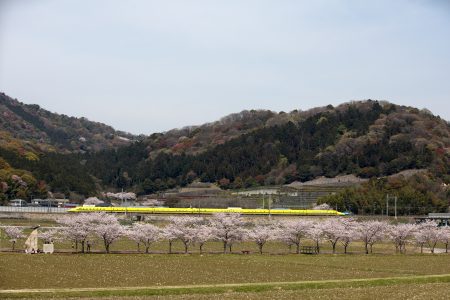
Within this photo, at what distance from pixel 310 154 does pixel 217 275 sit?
119889mm

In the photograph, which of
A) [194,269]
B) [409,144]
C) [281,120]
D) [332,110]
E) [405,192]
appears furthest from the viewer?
[281,120]

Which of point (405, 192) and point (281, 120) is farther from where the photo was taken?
point (281, 120)

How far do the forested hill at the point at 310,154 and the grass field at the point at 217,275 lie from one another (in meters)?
85.0

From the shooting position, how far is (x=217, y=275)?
3531 cm

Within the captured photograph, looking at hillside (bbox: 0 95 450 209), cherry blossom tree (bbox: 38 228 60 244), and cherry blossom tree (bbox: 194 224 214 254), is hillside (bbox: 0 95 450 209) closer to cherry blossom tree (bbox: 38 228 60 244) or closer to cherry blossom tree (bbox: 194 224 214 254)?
cherry blossom tree (bbox: 38 228 60 244)

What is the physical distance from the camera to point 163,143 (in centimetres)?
19862

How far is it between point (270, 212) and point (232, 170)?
66.2m

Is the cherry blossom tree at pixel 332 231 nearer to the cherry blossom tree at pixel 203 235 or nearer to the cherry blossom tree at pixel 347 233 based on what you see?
the cherry blossom tree at pixel 347 233

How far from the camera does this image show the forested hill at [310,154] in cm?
13675

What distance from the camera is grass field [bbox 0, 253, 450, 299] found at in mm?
27469

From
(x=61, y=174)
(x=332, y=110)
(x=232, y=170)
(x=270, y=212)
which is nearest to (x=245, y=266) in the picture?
(x=270, y=212)

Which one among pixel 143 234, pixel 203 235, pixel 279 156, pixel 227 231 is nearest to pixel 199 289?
pixel 143 234

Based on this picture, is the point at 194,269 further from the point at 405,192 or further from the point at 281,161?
the point at 281,161

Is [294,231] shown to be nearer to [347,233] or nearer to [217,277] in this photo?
[347,233]
